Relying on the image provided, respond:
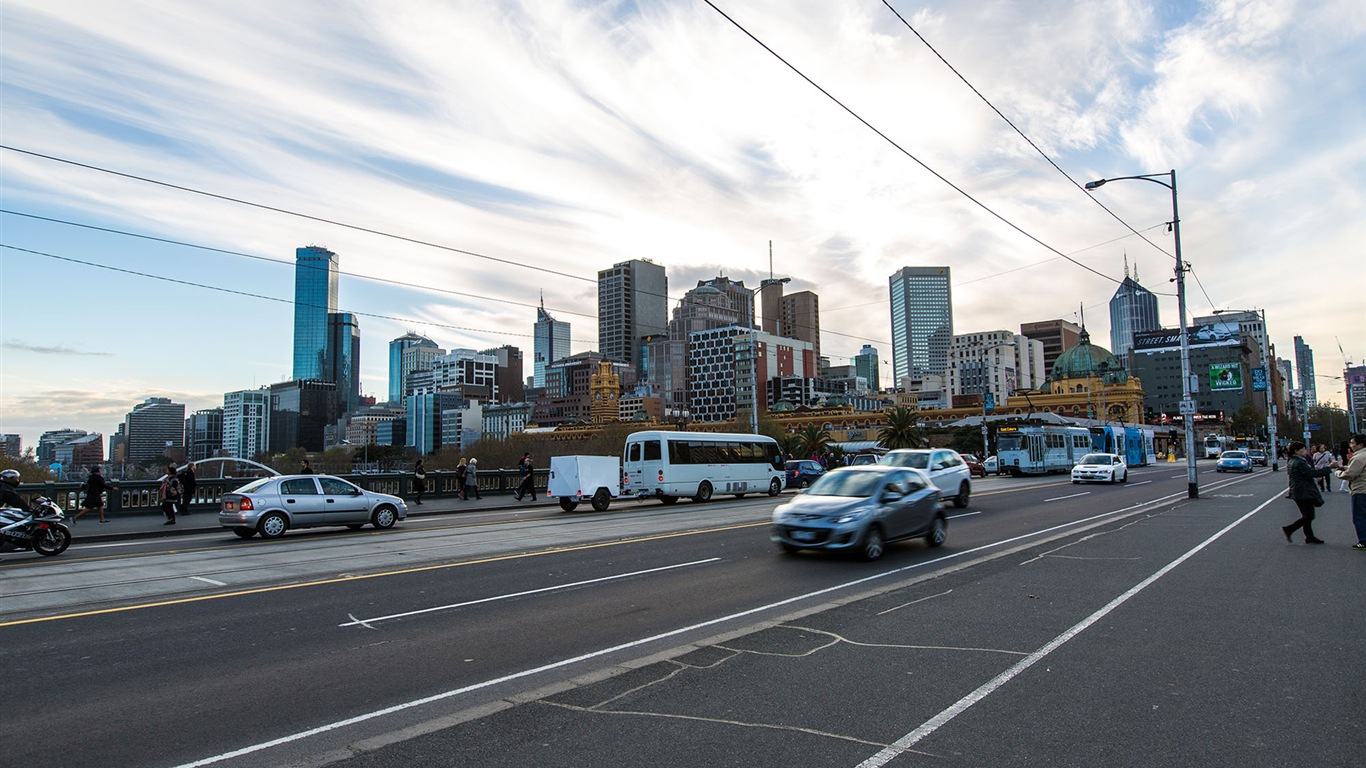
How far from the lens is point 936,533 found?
14.2 m

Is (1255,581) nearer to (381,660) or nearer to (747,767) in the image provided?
(747,767)

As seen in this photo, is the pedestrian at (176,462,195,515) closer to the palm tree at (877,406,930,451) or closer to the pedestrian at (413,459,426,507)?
the pedestrian at (413,459,426,507)

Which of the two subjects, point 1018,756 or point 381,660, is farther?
point 381,660

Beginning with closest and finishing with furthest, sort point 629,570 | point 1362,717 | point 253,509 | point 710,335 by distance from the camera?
point 1362,717 < point 629,570 < point 253,509 < point 710,335

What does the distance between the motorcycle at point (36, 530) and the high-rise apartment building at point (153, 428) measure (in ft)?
406

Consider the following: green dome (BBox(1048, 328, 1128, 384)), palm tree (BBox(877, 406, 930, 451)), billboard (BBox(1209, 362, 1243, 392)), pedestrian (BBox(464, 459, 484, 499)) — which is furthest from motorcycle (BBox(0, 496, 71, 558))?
green dome (BBox(1048, 328, 1128, 384))

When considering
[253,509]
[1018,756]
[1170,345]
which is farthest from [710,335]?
[1018,756]

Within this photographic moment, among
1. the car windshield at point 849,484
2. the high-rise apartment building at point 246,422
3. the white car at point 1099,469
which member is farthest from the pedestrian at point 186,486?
the high-rise apartment building at point 246,422

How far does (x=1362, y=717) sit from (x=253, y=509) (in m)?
18.7

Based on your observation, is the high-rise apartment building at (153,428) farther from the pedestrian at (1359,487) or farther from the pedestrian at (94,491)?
the pedestrian at (1359,487)

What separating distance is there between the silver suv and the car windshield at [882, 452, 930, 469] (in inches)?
537

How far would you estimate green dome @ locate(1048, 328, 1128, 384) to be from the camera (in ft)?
371

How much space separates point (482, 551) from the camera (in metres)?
14.3

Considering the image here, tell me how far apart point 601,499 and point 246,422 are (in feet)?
505
